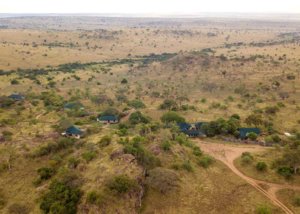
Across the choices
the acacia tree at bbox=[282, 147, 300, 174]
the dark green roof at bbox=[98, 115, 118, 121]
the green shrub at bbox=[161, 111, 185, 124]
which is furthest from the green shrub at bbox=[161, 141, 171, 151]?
the dark green roof at bbox=[98, 115, 118, 121]

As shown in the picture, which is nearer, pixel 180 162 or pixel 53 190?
pixel 53 190

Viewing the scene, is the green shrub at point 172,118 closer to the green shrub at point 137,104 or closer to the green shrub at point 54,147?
the green shrub at point 137,104

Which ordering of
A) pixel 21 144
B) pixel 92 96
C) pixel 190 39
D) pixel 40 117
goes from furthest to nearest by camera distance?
pixel 190 39
pixel 92 96
pixel 40 117
pixel 21 144

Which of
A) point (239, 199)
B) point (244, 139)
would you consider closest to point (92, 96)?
point (244, 139)

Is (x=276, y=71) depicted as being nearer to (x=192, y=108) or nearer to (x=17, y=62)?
(x=192, y=108)

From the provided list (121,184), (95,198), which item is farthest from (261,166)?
(95,198)

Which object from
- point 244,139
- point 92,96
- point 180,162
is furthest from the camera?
point 92,96

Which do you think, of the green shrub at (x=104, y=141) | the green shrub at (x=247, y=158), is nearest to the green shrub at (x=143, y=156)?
the green shrub at (x=104, y=141)
